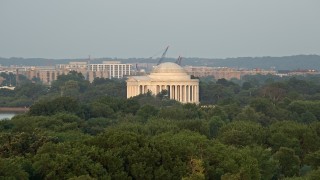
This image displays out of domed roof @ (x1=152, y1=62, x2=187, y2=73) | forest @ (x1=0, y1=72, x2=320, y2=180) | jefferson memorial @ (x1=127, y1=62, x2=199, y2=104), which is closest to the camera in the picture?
forest @ (x1=0, y1=72, x2=320, y2=180)

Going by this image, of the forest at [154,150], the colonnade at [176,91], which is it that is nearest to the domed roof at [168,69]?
the colonnade at [176,91]

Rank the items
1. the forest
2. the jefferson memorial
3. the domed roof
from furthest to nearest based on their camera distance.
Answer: the domed roof
the jefferson memorial
the forest

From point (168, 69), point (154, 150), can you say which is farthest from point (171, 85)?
point (154, 150)

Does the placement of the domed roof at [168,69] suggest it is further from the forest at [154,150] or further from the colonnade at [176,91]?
the forest at [154,150]

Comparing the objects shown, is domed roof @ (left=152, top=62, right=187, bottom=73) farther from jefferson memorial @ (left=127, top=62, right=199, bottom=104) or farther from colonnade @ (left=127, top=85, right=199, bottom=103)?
colonnade @ (left=127, top=85, right=199, bottom=103)

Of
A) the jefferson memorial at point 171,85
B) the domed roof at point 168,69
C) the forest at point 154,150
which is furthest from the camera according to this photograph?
the domed roof at point 168,69

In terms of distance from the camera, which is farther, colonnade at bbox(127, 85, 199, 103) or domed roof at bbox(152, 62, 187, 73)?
domed roof at bbox(152, 62, 187, 73)

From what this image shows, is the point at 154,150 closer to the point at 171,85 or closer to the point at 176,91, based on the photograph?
the point at 176,91

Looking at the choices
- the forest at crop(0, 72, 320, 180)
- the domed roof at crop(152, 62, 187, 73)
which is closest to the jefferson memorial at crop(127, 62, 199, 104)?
the domed roof at crop(152, 62, 187, 73)

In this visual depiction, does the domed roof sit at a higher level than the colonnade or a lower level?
higher
